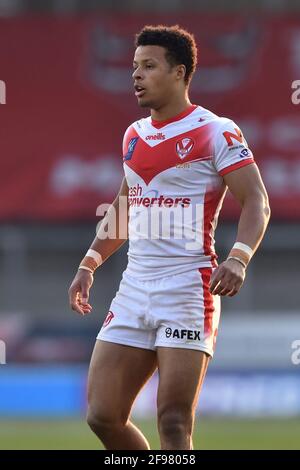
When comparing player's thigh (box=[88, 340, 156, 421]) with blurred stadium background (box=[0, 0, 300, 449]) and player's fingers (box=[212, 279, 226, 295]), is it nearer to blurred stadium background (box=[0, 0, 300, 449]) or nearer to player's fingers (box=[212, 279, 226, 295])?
player's fingers (box=[212, 279, 226, 295])

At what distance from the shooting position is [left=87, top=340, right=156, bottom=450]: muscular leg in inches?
244

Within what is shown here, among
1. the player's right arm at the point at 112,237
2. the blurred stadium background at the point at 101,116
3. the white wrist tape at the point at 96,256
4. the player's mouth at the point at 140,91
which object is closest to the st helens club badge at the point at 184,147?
the player's mouth at the point at 140,91

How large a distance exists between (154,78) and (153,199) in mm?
612

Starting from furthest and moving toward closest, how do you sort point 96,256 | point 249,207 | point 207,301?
point 96,256
point 207,301
point 249,207

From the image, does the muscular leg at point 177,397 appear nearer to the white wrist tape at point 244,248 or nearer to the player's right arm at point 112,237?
the white wrist tape at point 244,248

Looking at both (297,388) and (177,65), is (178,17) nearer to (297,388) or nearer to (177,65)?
(297,388)

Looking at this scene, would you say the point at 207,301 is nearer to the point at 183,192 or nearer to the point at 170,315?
the point at 170,315

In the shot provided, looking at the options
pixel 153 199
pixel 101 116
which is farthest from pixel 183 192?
pixel 101 116

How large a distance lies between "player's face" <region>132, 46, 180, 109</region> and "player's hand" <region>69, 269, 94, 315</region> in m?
0.97

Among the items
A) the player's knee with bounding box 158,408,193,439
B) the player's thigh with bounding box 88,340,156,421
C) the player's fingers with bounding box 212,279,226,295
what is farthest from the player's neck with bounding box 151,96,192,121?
the player's knee with bounding box 158,408,193,439

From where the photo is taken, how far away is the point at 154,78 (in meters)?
6.38

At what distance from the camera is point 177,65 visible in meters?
6.44

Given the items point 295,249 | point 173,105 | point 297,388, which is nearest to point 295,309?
point 295,249

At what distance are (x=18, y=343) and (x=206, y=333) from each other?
11045 millimetres
